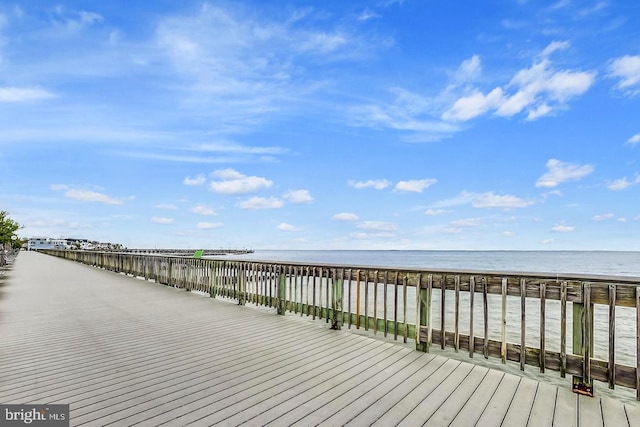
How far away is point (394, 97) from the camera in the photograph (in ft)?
70.9

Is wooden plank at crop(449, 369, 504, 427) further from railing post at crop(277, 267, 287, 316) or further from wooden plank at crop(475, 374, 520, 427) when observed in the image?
railing post at crop(277, 267, 287, 316)

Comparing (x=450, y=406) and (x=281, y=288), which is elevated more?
(x=281, y=288)

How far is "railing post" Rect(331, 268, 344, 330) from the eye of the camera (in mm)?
5789

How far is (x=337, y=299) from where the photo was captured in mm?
5879

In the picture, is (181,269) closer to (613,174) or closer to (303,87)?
(303,87)

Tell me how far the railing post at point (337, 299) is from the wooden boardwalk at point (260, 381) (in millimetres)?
215

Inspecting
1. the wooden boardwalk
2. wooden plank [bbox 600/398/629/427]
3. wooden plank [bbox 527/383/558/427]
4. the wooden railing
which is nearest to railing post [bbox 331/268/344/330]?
the wooden railing

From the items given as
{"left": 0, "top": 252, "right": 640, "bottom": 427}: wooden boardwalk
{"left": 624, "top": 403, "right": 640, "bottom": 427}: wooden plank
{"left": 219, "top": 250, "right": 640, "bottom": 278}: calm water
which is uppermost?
{"left": 624, "top": 403, "right": 640, "bottom": 427}: wooden plank

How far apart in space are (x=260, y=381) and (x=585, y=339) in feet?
10.9

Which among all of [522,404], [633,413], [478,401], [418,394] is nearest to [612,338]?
[633,413]

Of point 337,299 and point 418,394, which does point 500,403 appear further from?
point 337,299

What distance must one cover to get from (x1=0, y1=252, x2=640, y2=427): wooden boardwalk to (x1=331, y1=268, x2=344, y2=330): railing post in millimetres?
215

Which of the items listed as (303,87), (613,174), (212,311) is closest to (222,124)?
(303,87)

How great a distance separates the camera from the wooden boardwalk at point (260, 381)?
2.75 meters
